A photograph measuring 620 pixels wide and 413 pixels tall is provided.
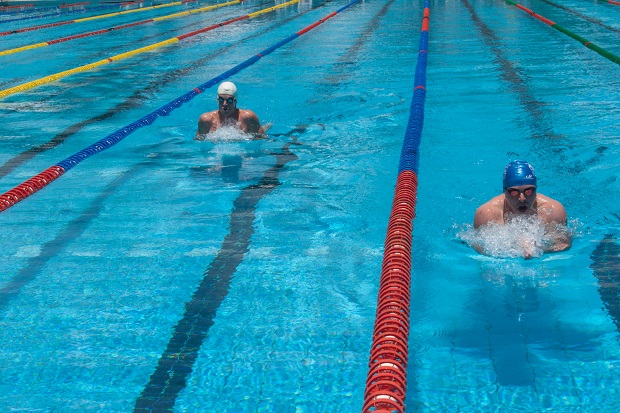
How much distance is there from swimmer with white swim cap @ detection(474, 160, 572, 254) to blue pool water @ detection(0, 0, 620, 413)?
0.50 ft

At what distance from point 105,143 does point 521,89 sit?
14.2 ft

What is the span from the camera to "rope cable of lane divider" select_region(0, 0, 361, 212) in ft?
13.7

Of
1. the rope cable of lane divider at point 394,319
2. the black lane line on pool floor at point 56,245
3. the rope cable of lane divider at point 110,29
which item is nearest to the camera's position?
the rope cable of lane divider at point 394,319

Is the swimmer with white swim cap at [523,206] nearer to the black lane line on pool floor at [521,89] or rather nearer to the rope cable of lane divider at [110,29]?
the black lane line on pool floor at [521,89]

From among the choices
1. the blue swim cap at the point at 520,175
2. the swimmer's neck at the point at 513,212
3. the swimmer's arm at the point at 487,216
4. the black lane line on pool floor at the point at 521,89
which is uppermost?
the blue swim cap at the point at 520,175

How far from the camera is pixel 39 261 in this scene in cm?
407

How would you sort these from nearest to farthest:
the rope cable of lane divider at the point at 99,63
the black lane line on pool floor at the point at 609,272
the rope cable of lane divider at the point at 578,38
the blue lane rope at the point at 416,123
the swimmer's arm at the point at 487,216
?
the black lane line on pool floor at the point at 609,272, the swimmer's arm at the point at 487,216, the blue lane rope at the point at 416,123, the rope cable of lane divider at the point at 99,63, the rope cable of lane divider at the point at 578,38

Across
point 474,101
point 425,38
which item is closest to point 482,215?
point 474,101

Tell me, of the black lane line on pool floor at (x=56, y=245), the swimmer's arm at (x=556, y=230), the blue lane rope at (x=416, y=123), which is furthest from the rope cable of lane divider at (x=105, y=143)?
the swimmer's arm at (x=556, y=230)

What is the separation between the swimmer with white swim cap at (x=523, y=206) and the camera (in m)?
3.72

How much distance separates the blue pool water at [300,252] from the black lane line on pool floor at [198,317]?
0.01m

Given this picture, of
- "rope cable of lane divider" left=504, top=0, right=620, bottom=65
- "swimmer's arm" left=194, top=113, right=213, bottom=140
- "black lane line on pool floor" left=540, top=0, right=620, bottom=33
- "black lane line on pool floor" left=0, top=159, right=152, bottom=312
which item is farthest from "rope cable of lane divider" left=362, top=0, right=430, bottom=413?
"black lane line on pool floor" left=540, top=0, right=620, bottom=33

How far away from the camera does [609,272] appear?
3.70 meters

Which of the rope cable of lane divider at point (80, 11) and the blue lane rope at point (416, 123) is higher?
the blue lane rope at point (416, 123)
